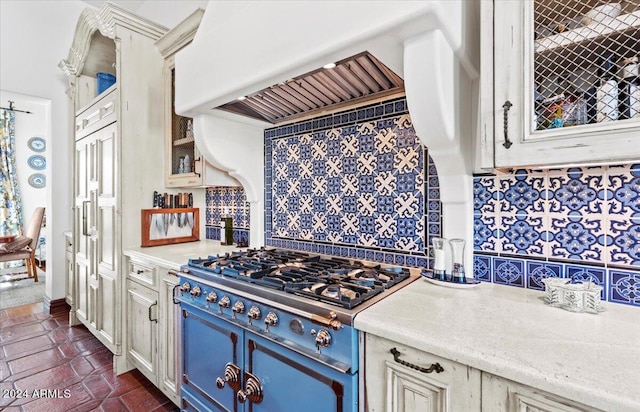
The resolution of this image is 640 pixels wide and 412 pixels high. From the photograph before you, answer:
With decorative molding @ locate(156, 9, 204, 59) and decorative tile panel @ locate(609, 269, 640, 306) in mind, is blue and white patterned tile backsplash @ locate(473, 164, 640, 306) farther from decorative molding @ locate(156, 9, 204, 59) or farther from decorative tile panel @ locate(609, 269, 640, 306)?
decorative molding @ locate(156, 9, 204, 59)

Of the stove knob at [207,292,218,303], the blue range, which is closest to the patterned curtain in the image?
the blue range

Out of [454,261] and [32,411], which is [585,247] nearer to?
[454,261]

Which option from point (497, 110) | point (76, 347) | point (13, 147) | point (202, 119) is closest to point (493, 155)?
point (497, 110)

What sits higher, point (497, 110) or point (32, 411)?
point (497, 110)

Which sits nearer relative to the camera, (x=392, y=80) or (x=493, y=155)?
(x=493, y=155)

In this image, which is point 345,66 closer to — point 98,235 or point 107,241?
point 107,241

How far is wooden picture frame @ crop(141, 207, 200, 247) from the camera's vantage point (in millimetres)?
2309

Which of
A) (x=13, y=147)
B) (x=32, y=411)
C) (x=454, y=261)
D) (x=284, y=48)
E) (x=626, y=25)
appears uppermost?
(x=13, y=147)

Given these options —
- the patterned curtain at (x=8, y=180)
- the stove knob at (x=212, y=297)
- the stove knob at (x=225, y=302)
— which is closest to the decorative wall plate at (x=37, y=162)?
the patterned curtain at (x=8, y=180)

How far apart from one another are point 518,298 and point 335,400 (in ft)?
2.42

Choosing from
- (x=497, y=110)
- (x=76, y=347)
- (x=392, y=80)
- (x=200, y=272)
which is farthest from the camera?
(x=76, y=347)

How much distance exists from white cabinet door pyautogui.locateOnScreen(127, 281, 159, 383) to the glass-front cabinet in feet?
6.78

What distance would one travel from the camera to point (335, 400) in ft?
3.25

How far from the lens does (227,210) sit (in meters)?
2.45
